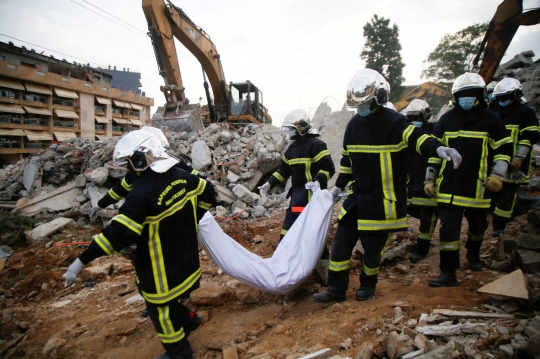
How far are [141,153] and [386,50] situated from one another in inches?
885

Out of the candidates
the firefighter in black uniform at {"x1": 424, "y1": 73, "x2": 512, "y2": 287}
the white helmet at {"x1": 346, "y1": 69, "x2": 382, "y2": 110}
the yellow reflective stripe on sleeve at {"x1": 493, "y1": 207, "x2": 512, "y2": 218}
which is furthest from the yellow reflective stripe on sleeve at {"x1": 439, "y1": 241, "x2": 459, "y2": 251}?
the yellow reflective stripe on sleeve at {"x1": 493, "y1": 207, "x2": 512, "y2": 218}

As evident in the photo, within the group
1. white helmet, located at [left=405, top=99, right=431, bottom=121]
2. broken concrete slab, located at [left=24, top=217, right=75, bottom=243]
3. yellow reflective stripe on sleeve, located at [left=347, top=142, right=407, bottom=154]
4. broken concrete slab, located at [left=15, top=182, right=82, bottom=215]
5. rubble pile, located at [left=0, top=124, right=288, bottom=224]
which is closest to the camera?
yellow reflective stripe on sleeve, located at [left=347, top=142, right=407, bottom=154]

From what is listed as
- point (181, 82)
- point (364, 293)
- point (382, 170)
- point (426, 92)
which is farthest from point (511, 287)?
point (426, 92)

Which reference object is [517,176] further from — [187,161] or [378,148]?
[187,161]

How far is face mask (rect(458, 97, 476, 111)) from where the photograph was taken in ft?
8.80

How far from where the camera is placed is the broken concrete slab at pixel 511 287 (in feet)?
6.50

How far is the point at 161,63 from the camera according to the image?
970cm

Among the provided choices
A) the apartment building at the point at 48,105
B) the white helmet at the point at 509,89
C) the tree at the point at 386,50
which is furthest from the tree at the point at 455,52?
the apartment building at the point at 48,105

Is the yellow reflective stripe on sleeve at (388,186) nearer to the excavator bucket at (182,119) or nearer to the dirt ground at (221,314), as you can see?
the dirt ground at (221,314)

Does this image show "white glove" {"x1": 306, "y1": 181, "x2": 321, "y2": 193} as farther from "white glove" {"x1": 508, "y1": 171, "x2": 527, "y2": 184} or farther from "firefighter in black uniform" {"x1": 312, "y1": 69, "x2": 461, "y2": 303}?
"white glove" {"x1": 508, "y1": 171, "x2": 527, "y2": 184}

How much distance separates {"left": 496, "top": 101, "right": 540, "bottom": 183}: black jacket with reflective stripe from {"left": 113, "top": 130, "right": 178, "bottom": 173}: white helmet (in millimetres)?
3635

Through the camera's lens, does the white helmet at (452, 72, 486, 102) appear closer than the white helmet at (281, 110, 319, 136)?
Yes

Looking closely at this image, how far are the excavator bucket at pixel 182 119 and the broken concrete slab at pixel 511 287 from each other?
29.5 ft

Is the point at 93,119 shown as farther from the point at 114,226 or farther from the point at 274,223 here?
the point at 114,226
